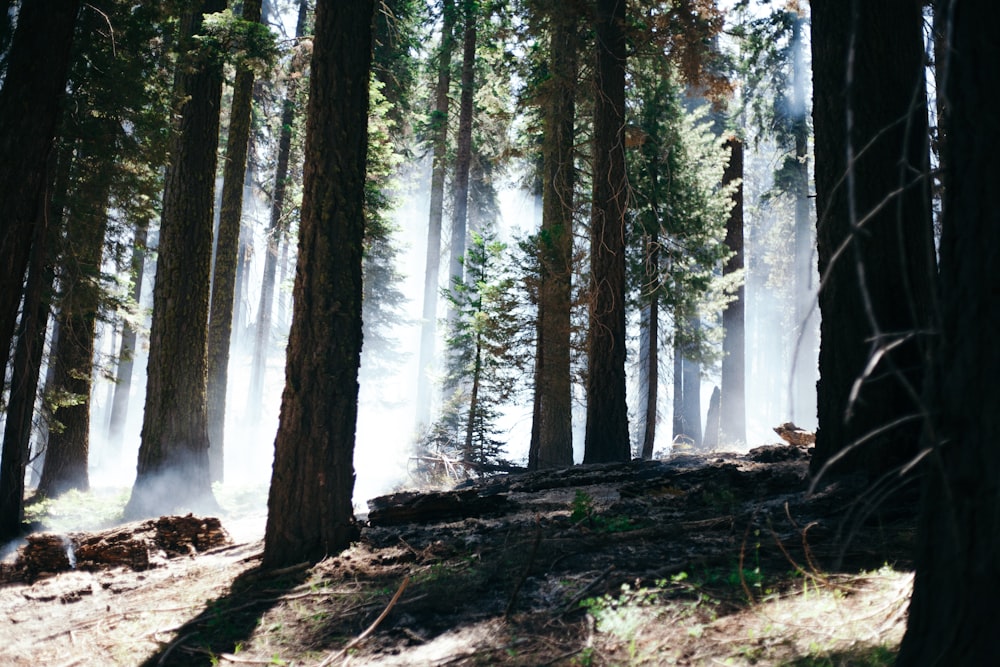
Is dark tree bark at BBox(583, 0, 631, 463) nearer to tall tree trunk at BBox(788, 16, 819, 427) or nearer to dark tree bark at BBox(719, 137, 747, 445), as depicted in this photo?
tall tree trunk at BBox(788, 16, 819, 427)

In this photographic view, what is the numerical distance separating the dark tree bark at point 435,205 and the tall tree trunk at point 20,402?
15.6 meters

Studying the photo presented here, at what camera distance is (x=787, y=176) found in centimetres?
2519

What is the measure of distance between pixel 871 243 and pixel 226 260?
12077mm

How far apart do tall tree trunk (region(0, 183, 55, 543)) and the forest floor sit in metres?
2.42

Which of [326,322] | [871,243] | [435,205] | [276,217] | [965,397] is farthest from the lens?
[435,205]

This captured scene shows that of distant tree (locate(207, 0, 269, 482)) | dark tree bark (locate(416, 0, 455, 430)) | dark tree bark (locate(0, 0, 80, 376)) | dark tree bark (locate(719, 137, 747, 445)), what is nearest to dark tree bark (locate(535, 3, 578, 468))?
distant tree (locate(207, 0, 269, 482))

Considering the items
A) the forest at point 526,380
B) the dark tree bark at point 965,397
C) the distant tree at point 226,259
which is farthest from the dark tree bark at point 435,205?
the dark tree bark at point 965,397

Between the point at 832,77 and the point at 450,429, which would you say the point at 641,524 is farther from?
the point at 450,429

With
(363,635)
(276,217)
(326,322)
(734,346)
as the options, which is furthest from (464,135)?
(363,635)

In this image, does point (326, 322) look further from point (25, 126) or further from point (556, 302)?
point (556, 302)

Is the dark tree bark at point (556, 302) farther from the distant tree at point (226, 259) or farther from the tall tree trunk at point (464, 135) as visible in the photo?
the tall tree trunk at point (464, 135)

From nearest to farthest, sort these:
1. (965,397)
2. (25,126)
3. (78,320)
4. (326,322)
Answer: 1. (965,397)
2. (326,322)
3. (25,126)
4. (78,320)

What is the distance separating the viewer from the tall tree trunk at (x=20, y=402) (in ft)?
25.9

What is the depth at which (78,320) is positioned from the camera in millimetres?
11711
